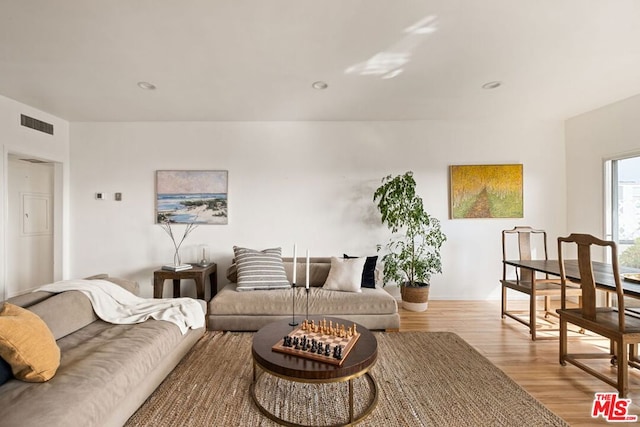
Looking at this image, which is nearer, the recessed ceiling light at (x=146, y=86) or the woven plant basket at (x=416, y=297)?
the recessed ceiling light at (x=146, y=86)

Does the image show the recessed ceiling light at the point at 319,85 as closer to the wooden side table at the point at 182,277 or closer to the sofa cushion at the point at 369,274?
the sofa cushion at the point at 369,274

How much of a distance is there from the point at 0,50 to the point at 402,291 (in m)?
4.48

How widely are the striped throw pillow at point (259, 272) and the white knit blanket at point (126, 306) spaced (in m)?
0.65

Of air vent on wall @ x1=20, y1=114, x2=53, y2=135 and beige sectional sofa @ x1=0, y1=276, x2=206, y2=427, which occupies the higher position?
air vent on wall @ x1=20, y1=114, x2=53, y2=135

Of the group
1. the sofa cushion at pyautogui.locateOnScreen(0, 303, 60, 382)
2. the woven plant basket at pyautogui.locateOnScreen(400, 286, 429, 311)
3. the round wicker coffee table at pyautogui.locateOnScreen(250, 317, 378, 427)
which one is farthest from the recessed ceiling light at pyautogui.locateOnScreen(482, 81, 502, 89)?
the sofa cushion at pyautogui.locateOnScreen(0, 303, 60, 382)

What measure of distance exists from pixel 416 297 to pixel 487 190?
1.79 m

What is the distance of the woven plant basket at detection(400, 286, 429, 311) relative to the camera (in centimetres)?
354

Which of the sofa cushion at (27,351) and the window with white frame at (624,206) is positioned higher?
the window with white frame at (624,206)

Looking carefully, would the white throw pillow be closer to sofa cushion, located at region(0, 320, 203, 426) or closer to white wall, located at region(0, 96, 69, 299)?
sofa cushion, located at region(0, 320, 203, 426)

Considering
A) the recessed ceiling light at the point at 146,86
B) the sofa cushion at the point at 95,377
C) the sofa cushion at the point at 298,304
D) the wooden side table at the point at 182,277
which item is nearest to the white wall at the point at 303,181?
the wooden side table at the point at 182,277

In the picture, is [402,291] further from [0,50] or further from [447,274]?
[0,50]

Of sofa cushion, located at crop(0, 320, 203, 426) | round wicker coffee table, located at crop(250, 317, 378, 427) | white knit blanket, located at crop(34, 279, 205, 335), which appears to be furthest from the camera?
white knit blanket, located at crop(34, 279, 205, 335)

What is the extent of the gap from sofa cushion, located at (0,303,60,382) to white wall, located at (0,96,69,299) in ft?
8.74

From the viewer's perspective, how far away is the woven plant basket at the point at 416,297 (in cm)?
354
